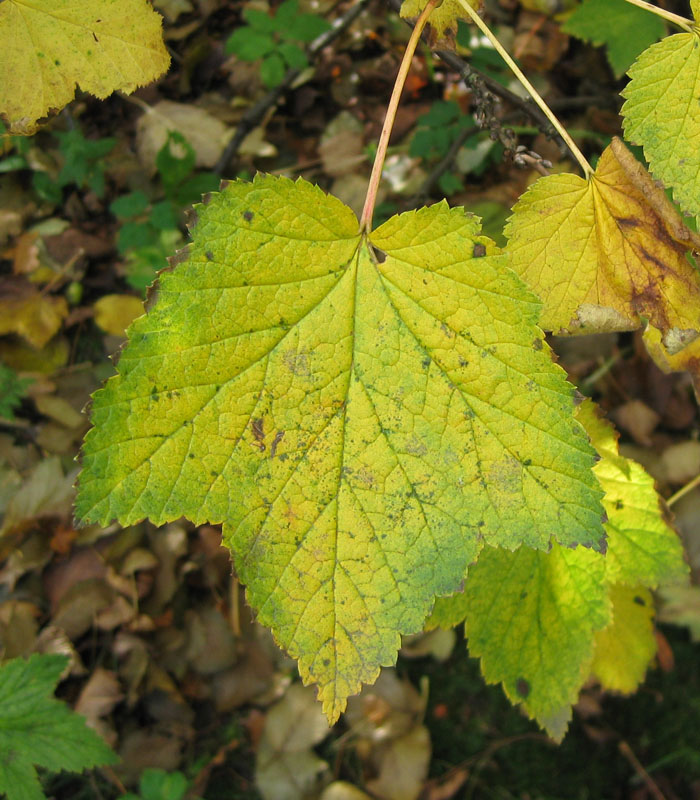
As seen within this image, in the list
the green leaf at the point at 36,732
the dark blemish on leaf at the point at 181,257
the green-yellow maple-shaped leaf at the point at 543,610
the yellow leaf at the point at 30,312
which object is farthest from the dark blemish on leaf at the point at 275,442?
the yellow leaf at the point at 30,312

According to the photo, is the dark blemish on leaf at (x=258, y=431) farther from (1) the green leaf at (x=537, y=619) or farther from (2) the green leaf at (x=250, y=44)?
(2) the green leaf at (x=250, y=44)

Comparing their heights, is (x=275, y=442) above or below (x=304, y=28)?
below

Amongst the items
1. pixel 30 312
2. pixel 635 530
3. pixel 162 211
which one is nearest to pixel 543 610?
pixel 635 530

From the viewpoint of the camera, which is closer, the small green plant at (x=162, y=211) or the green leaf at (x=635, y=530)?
the green leaf at (x=635, y=530)

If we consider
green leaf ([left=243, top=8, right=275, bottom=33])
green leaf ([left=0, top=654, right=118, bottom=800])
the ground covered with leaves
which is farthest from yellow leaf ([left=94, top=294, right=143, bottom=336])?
green leaf ([left=0, top=654, right=118, bottom=800])

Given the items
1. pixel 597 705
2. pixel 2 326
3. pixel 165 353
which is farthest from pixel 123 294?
pixel 597 705

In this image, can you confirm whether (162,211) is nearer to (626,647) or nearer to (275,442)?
(275,442)

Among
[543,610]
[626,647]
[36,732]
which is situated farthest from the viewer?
[626,647]
